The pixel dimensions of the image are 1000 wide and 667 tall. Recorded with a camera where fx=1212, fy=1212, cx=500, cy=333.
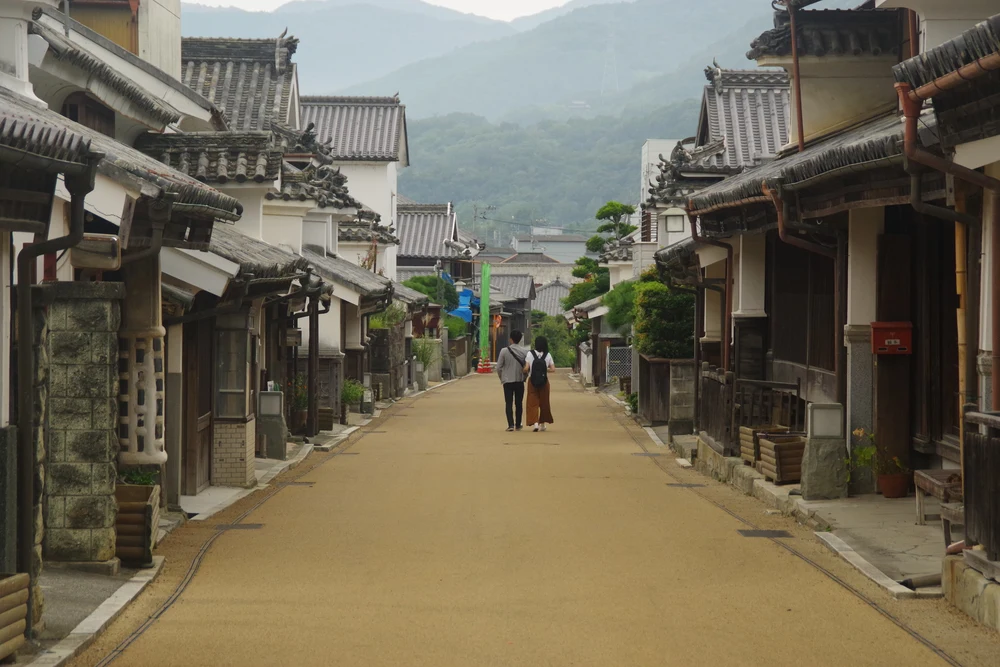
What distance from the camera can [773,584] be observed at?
921 cm

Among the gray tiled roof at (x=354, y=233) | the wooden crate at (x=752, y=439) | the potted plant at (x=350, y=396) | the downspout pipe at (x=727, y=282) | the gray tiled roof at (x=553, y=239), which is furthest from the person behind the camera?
the gray tiled roof at (x=553, y=239)

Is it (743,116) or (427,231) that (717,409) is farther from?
(427,231)

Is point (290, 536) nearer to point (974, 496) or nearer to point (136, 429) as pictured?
point (136, 429)

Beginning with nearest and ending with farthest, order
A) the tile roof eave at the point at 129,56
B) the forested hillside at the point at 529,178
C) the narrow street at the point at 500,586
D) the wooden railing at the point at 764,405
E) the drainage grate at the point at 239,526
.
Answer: the narrow street at the point at 500,586 → the drainage grate at the point at 239,526 → the tile roof eave at the point at 129,56 → the wooden railing at the point at 764,405 → the forested hillside at the point at 529,178

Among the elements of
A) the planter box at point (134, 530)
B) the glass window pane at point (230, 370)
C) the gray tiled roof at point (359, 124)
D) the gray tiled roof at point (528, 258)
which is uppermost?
the gray tiled roof at point (359, 124)

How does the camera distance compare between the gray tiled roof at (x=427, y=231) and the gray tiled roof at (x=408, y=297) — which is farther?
the gray tiled roof at (x=427, y=231)

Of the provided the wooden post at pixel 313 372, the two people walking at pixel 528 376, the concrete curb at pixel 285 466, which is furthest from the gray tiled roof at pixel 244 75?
the concrete curb at pixel 285 466

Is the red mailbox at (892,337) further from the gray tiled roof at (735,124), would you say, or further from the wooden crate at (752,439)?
the gray tiled roof at (735,124)

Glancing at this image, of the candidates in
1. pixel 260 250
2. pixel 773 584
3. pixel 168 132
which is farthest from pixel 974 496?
pixel 168 132

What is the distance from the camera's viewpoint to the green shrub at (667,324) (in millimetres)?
26625

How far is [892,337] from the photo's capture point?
1292 centimetres

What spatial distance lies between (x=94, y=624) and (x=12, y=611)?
1.05m

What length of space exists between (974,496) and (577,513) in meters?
5.92

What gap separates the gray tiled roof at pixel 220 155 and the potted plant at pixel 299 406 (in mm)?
7404
